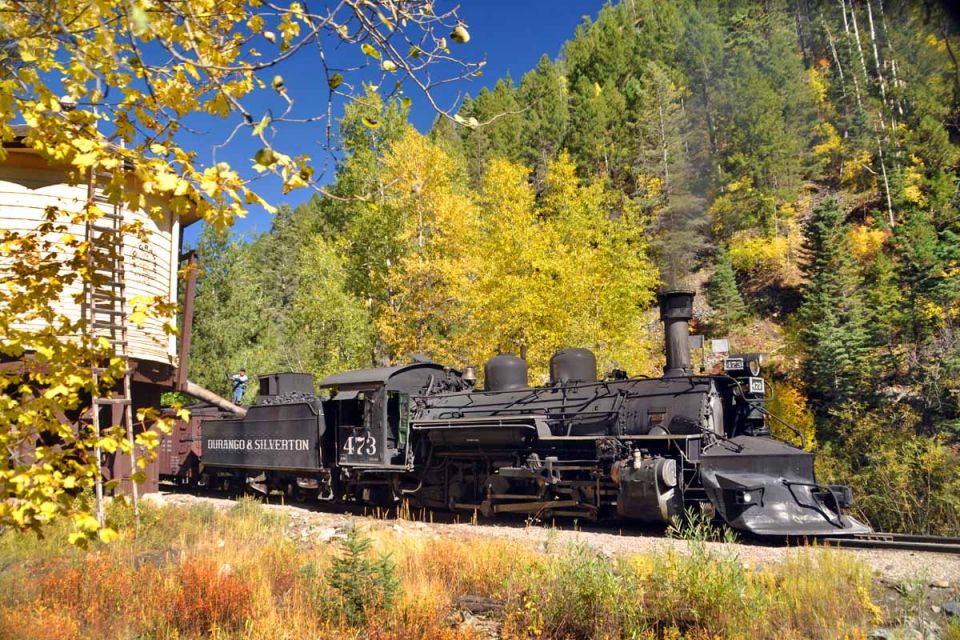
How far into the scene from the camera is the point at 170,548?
9.02 m

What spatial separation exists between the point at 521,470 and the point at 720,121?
4952 centimetres

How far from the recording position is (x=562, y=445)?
11.9 meters

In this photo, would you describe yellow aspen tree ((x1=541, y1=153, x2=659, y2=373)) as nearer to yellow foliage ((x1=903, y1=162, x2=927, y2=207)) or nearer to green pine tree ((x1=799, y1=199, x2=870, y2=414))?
green pine tree ((x1=799, y1=199, x2=870, y2=414))

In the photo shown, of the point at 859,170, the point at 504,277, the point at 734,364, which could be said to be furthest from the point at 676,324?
the point at 859,170

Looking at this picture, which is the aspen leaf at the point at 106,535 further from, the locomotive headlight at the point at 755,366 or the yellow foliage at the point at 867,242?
the yellow foliage at the point at 867,242

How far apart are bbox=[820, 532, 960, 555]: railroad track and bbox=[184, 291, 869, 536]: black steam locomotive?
0.21 m

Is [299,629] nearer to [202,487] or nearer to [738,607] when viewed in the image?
[738,607]

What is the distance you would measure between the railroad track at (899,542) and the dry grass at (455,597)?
6.21ft

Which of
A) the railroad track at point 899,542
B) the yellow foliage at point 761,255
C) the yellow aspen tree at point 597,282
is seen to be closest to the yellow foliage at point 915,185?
the yellow foliage at point 761,255

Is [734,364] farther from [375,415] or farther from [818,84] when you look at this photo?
[818,84]

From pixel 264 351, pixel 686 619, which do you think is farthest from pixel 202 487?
pixel 686 619

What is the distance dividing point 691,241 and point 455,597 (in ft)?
127

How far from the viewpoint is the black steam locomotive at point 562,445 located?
9.91 m

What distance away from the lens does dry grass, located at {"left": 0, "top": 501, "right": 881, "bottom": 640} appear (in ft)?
18.3
